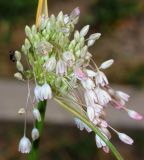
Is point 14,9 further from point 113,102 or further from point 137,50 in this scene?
point 113,102

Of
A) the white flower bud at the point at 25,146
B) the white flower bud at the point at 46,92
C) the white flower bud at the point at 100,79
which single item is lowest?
the white flower bud at the point at 25,146

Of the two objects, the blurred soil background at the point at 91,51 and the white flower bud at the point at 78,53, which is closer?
the white flower bud at the point at 78,53

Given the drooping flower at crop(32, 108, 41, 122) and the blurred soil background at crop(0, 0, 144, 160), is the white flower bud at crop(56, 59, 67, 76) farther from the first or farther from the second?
the blurred soil background at crop(0, 0, 144, 160)

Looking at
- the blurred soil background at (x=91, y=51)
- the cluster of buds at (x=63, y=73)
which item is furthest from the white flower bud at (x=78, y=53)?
→ the blurred soil background at (x=91, y=51)

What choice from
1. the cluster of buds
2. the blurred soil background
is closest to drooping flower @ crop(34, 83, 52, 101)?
the cluster of buds

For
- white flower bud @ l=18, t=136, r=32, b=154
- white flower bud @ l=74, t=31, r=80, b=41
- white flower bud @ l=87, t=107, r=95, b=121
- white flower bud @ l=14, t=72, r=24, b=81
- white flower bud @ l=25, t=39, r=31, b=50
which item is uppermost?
white flower bud @ l=74, t=31, r=80, b=41

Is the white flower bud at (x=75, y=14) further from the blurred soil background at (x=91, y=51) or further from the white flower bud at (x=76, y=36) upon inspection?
the blurred soil background at (x=91, y=51)
